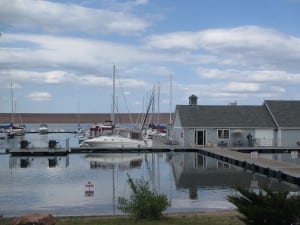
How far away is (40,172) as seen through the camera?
38.0 metres

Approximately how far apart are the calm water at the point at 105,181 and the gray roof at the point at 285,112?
15.2m

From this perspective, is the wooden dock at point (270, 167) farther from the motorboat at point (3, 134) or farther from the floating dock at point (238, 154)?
the motorboat at point (3, 134)

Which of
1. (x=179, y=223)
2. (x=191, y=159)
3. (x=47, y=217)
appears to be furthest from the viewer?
(x=191, y=159)

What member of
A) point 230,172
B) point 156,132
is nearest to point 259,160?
point 230,172

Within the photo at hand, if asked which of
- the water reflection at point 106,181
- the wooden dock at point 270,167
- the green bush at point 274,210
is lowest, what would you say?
the water reflection at point 106,181

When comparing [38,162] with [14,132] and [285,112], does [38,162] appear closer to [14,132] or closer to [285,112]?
[285,112]

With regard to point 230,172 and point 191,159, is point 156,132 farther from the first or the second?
point 230,172

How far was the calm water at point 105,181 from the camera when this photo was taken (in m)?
22.8

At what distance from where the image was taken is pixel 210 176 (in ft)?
115

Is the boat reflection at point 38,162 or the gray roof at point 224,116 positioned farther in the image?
the gray roof at point 224,116

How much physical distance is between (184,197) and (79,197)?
4.87 m

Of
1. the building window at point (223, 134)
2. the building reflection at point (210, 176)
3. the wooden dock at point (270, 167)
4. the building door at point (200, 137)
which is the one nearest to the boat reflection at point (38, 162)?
the building reflection at point (210, 176)

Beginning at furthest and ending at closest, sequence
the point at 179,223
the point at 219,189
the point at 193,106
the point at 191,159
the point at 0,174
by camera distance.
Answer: the point at 193,106
the point at 191,159
the point at 0,174
the point at 219,189
the point at 179,223

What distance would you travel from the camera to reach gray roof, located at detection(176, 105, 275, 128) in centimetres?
6242
